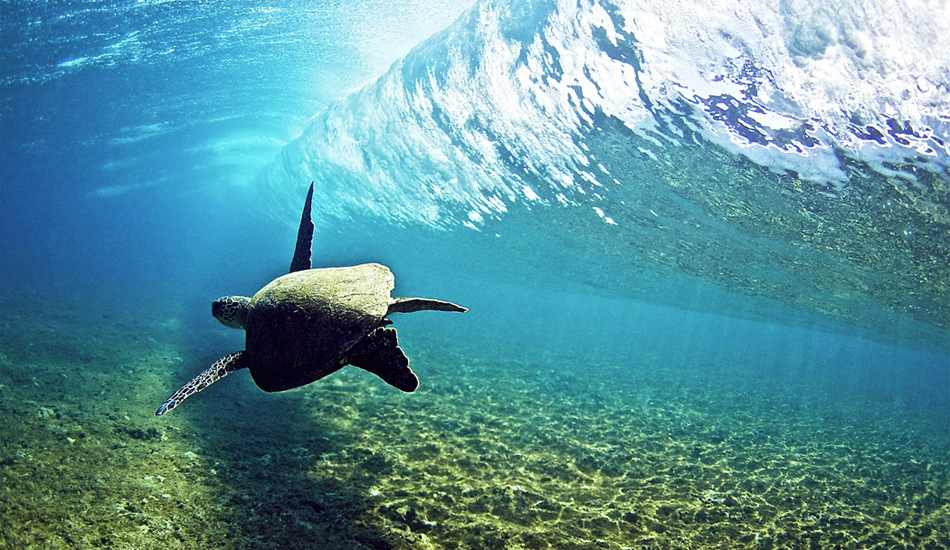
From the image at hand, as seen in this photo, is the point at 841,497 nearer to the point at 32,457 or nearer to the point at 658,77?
the point at 658,77

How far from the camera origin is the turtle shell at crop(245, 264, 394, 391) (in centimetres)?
422

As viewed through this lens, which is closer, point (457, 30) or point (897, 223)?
point (457, 30)

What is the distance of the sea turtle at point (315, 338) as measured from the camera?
4.20 metres

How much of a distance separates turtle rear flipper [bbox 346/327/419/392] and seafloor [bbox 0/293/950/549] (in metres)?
2.03

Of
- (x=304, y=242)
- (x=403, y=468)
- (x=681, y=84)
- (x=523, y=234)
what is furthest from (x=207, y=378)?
(x=523, y=234)

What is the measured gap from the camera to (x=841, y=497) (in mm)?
7789

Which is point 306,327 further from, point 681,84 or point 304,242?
point 681,84

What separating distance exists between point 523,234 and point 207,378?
22.1m

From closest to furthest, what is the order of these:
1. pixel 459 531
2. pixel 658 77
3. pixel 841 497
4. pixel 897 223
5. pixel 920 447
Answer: pixel 459 531, pixel 841 497, pixel 658 77, pixel 897 223, pixel 920 447

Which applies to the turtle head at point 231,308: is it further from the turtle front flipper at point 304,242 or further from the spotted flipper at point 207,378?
the turtle front flipper at point 304,242

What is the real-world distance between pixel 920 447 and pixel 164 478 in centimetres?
2069

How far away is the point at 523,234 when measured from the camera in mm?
25359

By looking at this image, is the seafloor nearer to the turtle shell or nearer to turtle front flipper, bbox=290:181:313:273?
the turtle shell

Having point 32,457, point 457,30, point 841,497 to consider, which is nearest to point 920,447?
point 841,497
